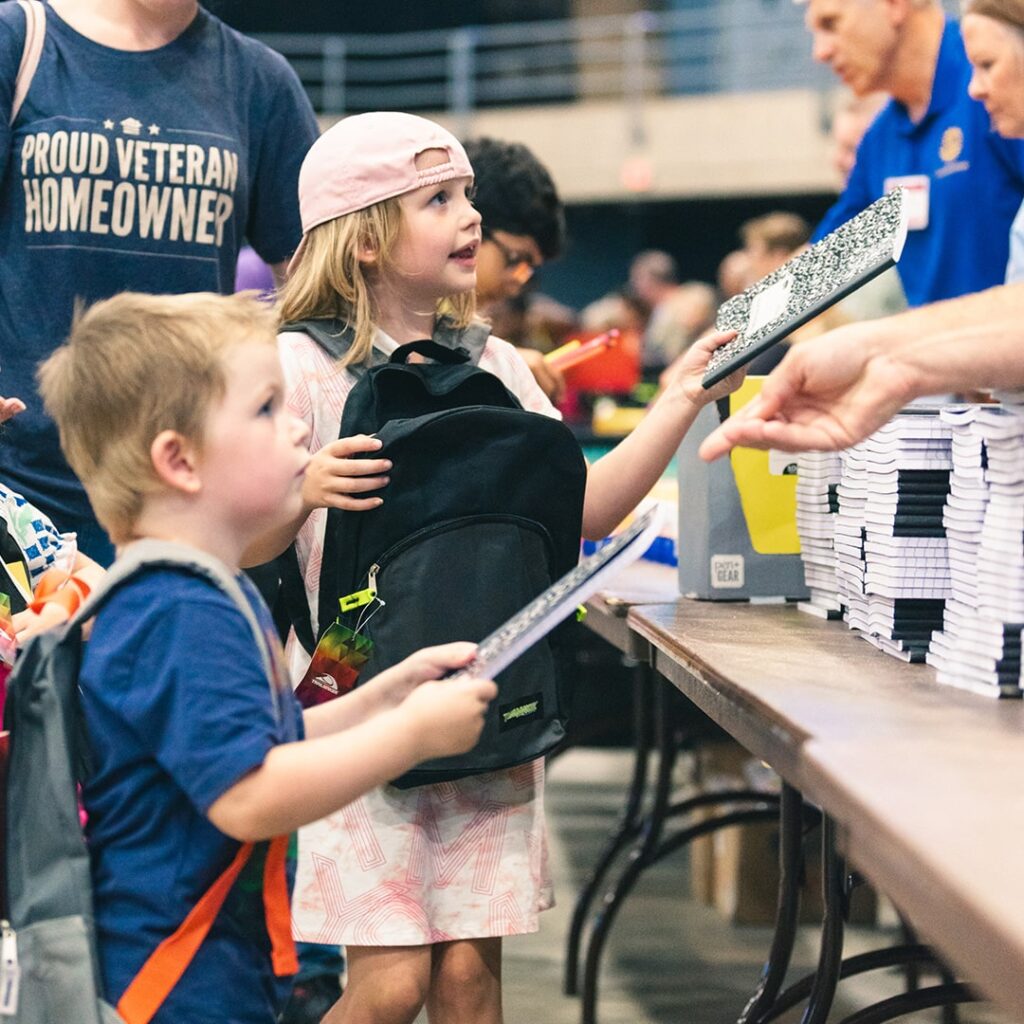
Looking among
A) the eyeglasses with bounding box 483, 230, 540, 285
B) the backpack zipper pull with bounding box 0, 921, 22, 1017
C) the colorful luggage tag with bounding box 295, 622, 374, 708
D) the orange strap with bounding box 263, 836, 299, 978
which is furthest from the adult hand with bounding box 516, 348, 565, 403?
the backpack zipper pull with bounding box 0, 921, 22, 1017

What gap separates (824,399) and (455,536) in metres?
0.52

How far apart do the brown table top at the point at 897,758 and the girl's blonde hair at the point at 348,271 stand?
0.58 m

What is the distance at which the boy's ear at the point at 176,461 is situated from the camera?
1.42 m

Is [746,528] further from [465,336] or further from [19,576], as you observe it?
[19,576]

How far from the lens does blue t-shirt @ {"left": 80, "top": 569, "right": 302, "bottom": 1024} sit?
1.32 metres

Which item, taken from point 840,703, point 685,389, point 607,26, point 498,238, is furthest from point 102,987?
point 607,26

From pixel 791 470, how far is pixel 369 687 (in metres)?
1.07

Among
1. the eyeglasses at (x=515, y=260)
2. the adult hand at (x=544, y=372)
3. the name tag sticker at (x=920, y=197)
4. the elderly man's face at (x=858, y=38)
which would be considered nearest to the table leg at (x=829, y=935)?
the adult hand at (x=544, y=372)

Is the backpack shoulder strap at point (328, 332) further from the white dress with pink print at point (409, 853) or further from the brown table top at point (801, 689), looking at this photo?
the brown table top at point (801, 689)

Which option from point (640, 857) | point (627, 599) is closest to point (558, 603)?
point (627, 599)

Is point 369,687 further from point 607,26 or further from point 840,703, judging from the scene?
point 607,26

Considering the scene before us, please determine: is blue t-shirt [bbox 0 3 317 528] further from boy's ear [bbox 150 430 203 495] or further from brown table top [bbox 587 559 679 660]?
boy's ear [bbox 150 430 203 495]

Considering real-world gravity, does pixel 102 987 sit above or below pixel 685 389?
below

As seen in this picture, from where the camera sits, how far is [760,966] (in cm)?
373
